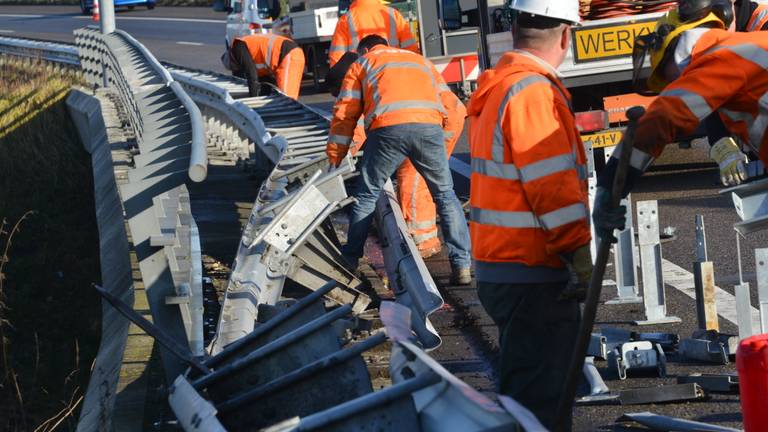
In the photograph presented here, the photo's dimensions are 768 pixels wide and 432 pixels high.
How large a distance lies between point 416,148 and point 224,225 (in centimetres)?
284

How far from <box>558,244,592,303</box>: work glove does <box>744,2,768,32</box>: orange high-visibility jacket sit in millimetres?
5799

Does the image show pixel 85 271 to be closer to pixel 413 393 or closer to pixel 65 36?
pixel 413 393

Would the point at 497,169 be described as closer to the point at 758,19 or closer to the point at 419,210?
the point at 419,210

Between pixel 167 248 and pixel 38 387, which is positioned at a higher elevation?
pixel 167 248

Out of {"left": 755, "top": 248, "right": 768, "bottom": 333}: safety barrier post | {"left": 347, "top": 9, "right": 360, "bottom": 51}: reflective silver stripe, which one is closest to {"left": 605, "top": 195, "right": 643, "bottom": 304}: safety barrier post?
{"left": 755, "top": 248, "right": 768, "bottom": 333}: safety barrier post

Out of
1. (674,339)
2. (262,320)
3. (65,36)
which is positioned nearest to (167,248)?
(262,320)

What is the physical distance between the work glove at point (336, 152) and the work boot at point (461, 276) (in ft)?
3.45

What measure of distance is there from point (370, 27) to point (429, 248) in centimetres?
335

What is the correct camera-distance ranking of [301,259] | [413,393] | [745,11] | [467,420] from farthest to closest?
1. [745,11]
2. [301,259]
3. [413,393]
4. [467,420]

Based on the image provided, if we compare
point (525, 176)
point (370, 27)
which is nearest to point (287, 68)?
point (370, 27)

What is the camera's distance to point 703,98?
462cm

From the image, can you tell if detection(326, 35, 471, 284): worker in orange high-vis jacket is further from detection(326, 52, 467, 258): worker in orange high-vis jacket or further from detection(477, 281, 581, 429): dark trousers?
detection(477, 281, 581, 429): dark trousers

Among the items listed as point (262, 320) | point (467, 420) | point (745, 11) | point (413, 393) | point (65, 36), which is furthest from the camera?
point (65, 36)

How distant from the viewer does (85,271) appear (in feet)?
47.2
